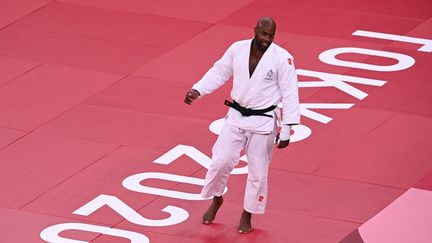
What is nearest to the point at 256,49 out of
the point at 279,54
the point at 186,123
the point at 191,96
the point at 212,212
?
the point at 279,54

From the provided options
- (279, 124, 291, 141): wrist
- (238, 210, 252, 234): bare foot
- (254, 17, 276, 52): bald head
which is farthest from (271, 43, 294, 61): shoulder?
(238, 210, 252, 234): bare foot

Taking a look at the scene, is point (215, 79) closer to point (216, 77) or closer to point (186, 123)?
point (216, 77)

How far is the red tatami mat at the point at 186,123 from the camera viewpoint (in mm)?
10883

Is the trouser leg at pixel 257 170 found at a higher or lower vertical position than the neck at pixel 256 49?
lower

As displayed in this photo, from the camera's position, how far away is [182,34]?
15.7 metres

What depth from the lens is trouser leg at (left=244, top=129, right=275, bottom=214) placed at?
10438 millimetres

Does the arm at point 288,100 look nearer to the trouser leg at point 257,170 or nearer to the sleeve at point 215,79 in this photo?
the trouser leg at point 257,170

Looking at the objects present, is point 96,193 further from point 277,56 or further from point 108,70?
point 108,70

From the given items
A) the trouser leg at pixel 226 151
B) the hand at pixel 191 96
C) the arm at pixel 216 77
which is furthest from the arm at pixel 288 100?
the hand at pixel 191 96

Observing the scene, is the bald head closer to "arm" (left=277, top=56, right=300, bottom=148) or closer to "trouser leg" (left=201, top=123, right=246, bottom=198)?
"arm" (left=277, top=56, right=300, bottom=148)

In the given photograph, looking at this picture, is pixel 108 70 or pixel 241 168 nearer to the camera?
pixel 241 168

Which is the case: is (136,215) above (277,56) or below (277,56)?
below

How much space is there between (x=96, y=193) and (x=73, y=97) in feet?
8.44

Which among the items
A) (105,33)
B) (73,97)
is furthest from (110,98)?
(105,33)
